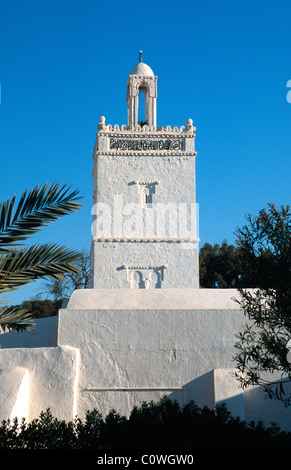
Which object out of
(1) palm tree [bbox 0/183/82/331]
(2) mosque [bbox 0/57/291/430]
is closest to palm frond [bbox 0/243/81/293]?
(1) palm tree [bbox 0/183/82/331]

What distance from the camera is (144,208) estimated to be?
21.7m

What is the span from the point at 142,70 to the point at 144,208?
571 centimetres

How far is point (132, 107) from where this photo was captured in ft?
75.1

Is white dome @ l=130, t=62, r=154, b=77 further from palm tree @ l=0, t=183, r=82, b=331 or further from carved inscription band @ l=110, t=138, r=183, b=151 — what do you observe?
palm tree @ l=0, t=183, r=82, b=331

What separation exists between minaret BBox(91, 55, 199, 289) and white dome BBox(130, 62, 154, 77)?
238cm

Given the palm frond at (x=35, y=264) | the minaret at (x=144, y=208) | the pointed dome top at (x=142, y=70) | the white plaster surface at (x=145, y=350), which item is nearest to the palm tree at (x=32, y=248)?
the palm frond at (x=35, y=264)

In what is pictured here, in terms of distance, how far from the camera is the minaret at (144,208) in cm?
2127

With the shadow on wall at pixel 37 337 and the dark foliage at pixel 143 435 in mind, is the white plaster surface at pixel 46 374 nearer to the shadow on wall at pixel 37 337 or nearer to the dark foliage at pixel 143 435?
the shadow on wall at pixel 37 337

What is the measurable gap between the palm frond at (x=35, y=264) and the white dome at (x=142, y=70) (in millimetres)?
17772

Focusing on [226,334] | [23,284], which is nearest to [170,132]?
[226,334]

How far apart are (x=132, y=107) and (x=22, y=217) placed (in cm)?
1721

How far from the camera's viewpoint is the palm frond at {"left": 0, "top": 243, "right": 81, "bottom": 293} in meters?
6.46

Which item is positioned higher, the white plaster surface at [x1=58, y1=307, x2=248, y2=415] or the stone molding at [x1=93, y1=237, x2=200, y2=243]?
the stone molding at [x1=93, y1=237, x2=200, y2=243]

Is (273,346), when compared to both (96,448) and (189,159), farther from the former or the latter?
(189,159)
